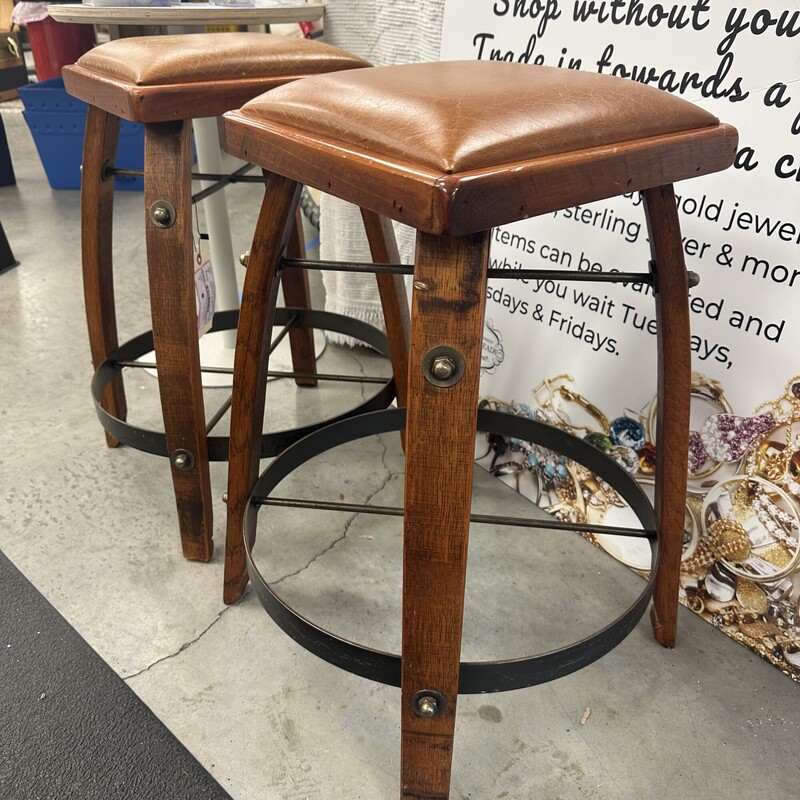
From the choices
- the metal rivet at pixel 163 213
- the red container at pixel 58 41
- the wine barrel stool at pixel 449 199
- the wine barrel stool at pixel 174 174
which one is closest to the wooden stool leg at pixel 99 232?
the wine barrel stool at pixel 174 174

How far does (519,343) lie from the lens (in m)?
1.36

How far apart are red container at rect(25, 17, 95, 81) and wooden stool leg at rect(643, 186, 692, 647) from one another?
3.33 m

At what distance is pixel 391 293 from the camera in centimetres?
127

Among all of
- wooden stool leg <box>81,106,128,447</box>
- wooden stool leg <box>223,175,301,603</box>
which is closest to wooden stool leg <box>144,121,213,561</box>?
wooden stool leg <box>223,175,301,603</box>

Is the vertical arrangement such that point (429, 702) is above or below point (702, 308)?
below

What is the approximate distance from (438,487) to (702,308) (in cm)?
60

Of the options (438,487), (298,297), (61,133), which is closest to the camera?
(438,487)

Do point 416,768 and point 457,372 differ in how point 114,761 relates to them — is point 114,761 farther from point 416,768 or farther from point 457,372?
point 457,372

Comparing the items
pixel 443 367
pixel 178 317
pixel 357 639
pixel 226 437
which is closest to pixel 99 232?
pixel 178 317

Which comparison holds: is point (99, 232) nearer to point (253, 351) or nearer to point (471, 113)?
point (253, 351)

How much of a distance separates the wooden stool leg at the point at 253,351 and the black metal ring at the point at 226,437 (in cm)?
9

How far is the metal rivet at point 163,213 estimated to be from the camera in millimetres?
1020

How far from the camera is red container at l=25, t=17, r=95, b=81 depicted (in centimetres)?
337

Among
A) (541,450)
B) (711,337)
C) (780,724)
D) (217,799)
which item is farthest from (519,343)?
(217,799)
